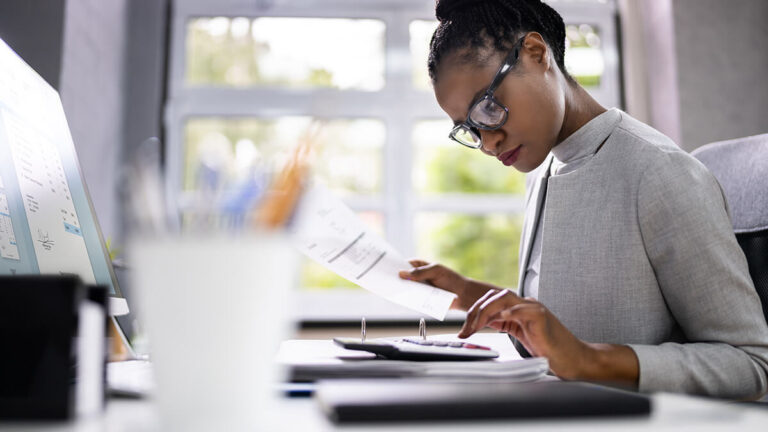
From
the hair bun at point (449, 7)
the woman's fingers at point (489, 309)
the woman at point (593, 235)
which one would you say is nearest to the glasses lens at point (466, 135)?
the woman at point (593, 235)

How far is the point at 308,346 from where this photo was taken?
80cm

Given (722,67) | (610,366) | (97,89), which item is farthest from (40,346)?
(722,67)

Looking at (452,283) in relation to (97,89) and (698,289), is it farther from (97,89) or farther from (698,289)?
(97,89)

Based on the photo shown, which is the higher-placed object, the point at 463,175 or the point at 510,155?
the point at 463,175

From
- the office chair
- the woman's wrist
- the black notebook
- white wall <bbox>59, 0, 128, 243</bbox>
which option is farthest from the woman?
white wall <bbox>59, 0, 128, 243</bbox>

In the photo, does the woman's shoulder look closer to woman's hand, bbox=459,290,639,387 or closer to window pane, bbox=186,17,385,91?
woman's hand, bbox=459,290,639,387

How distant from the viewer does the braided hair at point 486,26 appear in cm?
107

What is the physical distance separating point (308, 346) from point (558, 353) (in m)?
0.33

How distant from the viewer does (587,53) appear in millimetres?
3363

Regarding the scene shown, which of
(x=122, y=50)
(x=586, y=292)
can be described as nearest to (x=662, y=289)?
(x=586, y=292)

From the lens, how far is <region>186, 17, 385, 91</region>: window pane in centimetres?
323

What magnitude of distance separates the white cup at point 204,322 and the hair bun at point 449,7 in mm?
932

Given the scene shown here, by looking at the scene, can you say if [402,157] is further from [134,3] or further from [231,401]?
[231,401]

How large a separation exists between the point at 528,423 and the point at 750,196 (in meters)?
0.88
